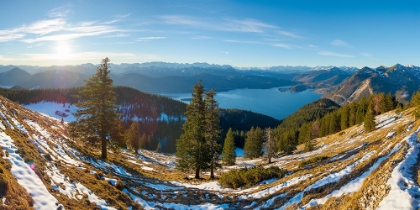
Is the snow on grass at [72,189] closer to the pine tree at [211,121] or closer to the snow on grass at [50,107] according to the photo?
the pine tree at [211,121]

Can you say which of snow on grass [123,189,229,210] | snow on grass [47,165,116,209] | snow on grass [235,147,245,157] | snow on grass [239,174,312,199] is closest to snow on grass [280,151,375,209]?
snow on grass [239,174,312,199]

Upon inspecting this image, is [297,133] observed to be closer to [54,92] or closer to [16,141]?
[16,141]

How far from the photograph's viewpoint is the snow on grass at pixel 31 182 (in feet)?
33.0

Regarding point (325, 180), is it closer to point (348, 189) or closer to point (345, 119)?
point (348, 189)

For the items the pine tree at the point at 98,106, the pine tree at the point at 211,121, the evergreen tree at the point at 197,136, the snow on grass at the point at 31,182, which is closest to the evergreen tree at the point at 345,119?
the pine tree at the point at 211,121

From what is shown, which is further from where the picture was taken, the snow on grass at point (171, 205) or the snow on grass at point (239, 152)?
the snow on grass at point (239, 152)

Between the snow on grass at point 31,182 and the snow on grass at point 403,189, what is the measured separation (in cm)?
1384

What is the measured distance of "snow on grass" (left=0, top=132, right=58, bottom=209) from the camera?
396 inches

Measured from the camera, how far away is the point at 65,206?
10.7 m

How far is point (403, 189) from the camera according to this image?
9539 millimetres

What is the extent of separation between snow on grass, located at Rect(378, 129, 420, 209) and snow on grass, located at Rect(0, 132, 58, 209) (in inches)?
545

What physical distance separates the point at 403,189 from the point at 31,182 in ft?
54.9

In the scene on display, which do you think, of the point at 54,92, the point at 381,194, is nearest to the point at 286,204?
the point at 381,194

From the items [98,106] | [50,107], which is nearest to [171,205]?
[98,106]
